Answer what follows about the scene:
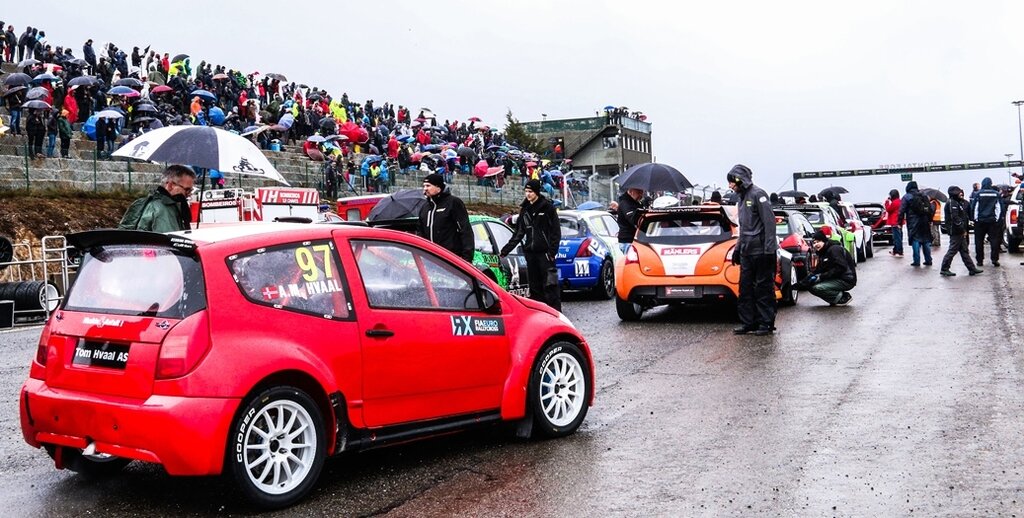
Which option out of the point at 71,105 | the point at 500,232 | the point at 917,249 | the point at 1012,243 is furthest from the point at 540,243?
the point at 1012,243

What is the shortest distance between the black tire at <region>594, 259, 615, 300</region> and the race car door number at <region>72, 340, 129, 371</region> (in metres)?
13.1

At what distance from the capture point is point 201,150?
8.71 metres

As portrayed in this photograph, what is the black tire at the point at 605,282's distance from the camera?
59.6 ft

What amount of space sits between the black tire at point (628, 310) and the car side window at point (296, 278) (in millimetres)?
8585

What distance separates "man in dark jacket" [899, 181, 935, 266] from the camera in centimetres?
2342

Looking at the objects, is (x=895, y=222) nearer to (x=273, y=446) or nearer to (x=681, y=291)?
(x=681, y=291)

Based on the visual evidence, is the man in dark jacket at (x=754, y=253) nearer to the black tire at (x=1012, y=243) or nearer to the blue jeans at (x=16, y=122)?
the black tire at (x=1012, y=243)

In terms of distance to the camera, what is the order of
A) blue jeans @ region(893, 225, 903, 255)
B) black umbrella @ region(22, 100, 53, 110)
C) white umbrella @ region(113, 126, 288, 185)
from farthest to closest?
blue jeans @ region(893, 225, 903, 255)
black umbrella @ region(22, 100, 53, 110)
white umbrella @ region(113, 126, 288, 185)

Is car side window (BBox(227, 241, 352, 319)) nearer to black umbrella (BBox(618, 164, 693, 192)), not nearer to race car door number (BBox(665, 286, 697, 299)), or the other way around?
race car door number (BBox(665, 286, 697, 299))

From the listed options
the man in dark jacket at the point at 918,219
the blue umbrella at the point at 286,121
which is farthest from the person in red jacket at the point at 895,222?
the blue umbrella at the point at 286,121

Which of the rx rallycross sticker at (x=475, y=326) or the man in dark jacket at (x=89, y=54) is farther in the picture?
the man in dark jacket at (x=89, y=54)

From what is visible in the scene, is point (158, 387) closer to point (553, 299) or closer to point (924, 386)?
point (924, 386)

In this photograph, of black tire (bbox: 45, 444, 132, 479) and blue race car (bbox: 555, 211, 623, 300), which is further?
blue race car (bbox: 555, 211, 623, 300)

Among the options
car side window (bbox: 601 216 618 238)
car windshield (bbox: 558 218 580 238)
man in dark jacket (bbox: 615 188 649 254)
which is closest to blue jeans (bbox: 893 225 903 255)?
car side window (bbox: 601 216 618 238)
